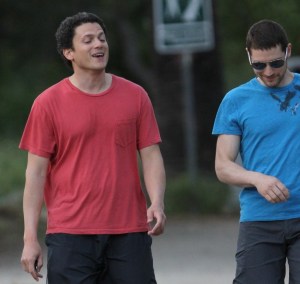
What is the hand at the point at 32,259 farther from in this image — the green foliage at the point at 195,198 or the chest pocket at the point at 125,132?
the green foliage at the point at 195,198

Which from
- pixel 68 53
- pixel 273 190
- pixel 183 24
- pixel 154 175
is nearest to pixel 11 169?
pixel 183 24

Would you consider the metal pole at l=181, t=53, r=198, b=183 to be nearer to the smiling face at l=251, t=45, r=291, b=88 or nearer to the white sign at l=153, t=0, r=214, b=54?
the white sign at l=153, t=0, r=214, b=54

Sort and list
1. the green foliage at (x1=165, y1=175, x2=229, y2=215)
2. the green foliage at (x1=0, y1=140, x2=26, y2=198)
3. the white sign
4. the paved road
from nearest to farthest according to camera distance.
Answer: the paved road, the white sign, the green foliage at (x1=165, y1=175, x2=229, y2=215), the green foliage at (x1=0, y1=140, x2=26, y2=198)

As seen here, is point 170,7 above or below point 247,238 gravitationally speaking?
above

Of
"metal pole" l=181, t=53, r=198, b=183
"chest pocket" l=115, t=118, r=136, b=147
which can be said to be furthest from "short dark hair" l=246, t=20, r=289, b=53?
"metal pole" l=181, t=53, r=198, b=183

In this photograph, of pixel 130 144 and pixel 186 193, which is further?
pixel 186 193

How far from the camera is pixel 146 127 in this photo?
680cm

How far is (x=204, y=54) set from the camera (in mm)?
17734

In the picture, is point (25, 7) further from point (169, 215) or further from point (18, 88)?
point (169, 215)

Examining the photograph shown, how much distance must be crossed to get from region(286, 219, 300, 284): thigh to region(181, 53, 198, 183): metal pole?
9.41m

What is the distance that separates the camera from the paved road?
1140 cm

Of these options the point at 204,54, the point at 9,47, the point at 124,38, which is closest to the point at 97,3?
the point at 124,38

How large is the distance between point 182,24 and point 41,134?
8811 mm

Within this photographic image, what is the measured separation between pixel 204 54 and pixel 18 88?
24.1 metres
